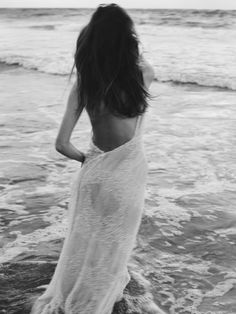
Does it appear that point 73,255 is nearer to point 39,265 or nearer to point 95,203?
point 95,203

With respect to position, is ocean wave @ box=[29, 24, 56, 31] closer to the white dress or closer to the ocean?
the ocean

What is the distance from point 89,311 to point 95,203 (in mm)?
739

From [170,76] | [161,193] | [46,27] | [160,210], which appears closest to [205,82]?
[170,76]

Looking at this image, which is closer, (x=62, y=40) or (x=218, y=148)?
(x=218, y=148)

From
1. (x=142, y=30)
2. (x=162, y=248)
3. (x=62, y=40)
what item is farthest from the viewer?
(x=142, y=30)

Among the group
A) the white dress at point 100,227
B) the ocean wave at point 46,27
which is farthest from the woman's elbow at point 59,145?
the ocean wave at point 46,27

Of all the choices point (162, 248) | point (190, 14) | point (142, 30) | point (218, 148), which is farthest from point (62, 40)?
point (162, 248)

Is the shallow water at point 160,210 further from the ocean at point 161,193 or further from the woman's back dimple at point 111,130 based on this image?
the woman's back dimple at point 111,130

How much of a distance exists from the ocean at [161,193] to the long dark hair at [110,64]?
9.8 inches

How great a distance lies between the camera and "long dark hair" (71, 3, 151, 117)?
2729mm

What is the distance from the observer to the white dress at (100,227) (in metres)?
3.10

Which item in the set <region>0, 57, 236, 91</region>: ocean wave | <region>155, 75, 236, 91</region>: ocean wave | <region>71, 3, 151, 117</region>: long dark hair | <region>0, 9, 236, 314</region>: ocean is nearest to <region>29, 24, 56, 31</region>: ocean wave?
<region>0, 57, 236, 91</region>: ocean wave

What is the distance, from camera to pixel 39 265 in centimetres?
446

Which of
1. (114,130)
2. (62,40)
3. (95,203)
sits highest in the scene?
(114,130)
